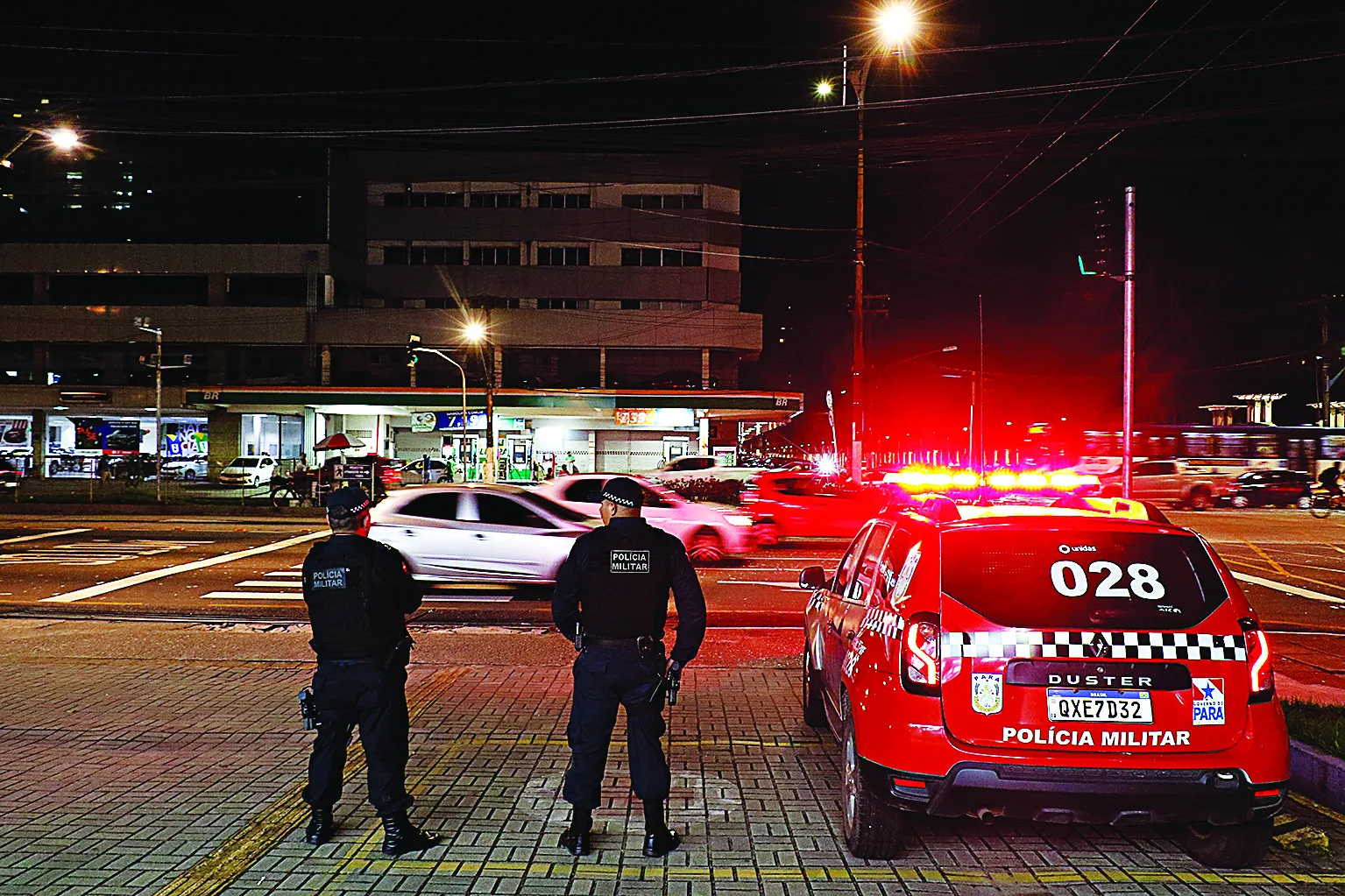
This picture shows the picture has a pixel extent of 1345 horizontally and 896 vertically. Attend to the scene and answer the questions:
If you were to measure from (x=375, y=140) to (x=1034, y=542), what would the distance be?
186 feet

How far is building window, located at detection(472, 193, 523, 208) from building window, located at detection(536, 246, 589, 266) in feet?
9.99

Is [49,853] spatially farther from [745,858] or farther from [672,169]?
[672,169]

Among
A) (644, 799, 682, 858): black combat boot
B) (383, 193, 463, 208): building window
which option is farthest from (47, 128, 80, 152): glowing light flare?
(383, 193, 463, 208): building window

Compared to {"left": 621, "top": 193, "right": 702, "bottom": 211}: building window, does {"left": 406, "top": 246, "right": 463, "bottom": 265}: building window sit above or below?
below

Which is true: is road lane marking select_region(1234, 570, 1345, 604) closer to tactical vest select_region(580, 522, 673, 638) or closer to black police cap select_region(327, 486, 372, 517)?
tactical vest select_region(580, 522, 673, 638)

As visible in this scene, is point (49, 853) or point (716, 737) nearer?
point (49, 853)

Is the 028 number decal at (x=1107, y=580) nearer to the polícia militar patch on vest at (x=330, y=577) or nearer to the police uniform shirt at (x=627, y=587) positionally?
the police uniform shirt at (x=627, y=587)

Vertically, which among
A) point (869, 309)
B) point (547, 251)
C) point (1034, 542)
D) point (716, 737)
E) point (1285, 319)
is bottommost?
point (716, 737)

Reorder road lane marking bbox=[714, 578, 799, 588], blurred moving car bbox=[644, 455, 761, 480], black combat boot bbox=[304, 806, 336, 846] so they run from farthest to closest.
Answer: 1. blurred moving car bbox=[644, 455, 761, 480]
2. road lane marking bbox=[714, 578, 799, 588]
3. black combat boot bbox=[304, 806, 336, 846]

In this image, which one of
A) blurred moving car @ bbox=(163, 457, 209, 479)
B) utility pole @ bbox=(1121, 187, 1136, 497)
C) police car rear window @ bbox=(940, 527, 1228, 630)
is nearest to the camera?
police car rear window @ bbox=(940, 527, 1228, 630)

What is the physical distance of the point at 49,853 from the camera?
15.2 feet

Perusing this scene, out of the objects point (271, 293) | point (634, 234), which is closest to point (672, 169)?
point (634, 234)

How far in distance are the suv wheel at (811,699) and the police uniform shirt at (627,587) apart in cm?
235

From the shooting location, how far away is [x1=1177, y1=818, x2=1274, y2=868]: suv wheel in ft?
14.5
